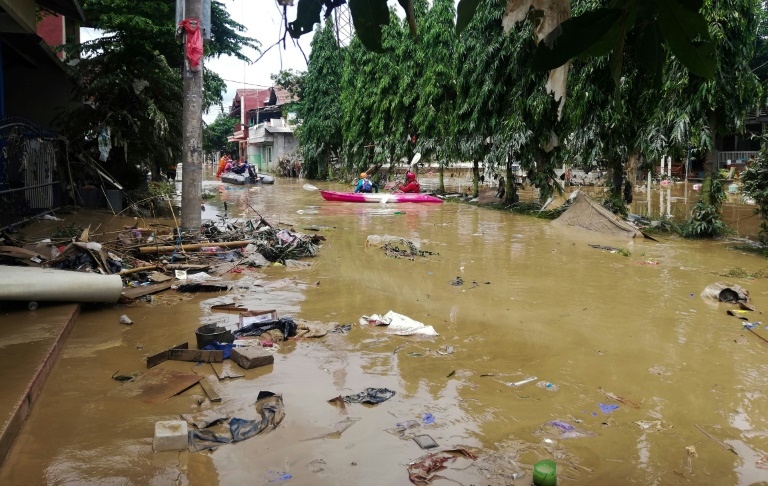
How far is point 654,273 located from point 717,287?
1658mm

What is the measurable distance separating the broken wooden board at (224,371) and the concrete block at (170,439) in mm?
1014

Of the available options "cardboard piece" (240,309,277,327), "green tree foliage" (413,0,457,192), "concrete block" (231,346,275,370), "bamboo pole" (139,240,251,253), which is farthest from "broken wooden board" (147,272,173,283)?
"green tree foliage" (413,0,457,192)

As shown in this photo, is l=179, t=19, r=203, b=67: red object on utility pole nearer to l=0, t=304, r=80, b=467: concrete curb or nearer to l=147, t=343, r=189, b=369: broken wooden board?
l=0, t=304, r=80, b=467: concrete curb

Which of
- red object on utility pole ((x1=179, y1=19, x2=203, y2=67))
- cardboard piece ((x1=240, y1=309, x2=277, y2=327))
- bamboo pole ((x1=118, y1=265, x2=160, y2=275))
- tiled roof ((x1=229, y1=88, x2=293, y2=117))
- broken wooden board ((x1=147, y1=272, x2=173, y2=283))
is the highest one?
tiled roof ((x1=229, y1=88, x2=293, y2=117))

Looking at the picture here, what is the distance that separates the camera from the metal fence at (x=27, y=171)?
29.3ft

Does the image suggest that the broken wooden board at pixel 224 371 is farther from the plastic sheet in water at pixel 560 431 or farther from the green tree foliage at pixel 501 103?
the green tree foliage at pixel 501 103

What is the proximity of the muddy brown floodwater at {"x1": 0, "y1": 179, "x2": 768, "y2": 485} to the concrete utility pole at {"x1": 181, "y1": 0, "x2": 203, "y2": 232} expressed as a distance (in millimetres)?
1824

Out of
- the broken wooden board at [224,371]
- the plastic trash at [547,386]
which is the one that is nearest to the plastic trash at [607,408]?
the plastic trash at [547,386]

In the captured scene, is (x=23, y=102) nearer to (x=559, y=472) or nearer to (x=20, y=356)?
(x=20, y=356)

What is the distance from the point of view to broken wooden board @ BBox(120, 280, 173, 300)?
6.21 metres

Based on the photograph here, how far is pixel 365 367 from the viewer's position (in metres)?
4.58

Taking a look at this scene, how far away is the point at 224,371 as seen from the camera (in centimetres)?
439

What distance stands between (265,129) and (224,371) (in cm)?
4192

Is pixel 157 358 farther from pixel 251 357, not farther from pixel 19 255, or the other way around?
pixel 19 255
